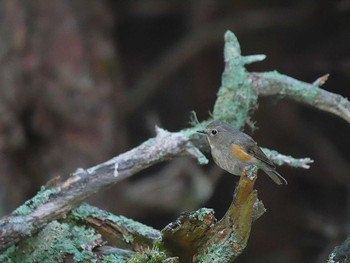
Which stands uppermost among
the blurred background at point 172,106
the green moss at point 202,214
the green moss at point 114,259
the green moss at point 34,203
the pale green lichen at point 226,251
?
the blurred background at point 172,106

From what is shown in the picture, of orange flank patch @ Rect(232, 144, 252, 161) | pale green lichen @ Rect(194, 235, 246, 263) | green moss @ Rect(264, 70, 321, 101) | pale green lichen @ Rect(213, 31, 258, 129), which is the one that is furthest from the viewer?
pale green lichen @ Rect(213, 31, 258, 129)

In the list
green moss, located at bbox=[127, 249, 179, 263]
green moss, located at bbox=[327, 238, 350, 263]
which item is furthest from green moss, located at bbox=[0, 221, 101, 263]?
green moss, located at bbox=[327, 238, 350, 263]

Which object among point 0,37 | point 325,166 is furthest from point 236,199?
point 325,166

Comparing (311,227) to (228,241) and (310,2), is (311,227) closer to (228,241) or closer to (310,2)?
A: (310,2)

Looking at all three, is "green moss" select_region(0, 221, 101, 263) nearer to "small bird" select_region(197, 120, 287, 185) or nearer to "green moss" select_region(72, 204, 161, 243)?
"green moss" select_region(72, 204, 161, 243)

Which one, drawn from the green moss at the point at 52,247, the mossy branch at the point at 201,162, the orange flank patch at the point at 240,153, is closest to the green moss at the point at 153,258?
the mossy branch at the point at 201,162

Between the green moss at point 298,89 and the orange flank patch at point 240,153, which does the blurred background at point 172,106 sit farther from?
the orange flank patch at point 240,153
